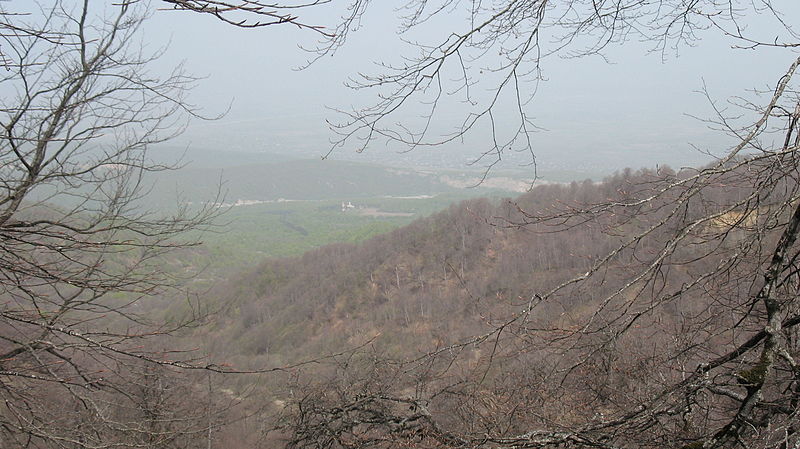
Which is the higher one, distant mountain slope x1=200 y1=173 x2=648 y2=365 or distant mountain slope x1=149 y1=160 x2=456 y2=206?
distant mountain slope x1=149 y1=160 x2=456 y2=206

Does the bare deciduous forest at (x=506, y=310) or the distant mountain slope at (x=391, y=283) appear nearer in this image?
the bare deciduous forest at (x=506, y=310)

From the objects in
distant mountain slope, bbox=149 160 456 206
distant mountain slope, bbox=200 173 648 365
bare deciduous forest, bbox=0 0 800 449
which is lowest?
distant mountain slope, bbox=200 173 648 365

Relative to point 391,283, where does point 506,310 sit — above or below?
above

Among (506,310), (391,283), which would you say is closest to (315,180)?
(391,283)

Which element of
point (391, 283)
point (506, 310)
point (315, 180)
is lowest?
point (391, 283)

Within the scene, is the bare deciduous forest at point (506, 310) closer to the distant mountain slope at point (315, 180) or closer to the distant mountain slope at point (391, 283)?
the distant mountain slope at point (391, 283)

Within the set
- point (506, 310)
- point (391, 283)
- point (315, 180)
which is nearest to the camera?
point (506, 310)

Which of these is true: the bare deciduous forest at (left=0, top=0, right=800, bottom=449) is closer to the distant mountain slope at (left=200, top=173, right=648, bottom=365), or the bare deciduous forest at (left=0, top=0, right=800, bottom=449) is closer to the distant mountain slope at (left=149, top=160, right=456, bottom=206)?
the distant mountain slope at (left=200, top=173, right=648, bottom=365)

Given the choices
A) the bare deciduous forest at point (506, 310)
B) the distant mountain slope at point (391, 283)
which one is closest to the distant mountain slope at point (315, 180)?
the distant mountain slope at point (391, 283)

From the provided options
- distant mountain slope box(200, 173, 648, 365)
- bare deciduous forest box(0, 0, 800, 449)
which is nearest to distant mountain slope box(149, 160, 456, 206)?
distant mountain slope box(200, 173, 648, 365)

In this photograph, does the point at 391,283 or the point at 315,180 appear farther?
the point at 315,180

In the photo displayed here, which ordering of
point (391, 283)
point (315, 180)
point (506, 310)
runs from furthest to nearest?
1. point (315, 180)
2. point (391, 283)
3. point (506, 310)

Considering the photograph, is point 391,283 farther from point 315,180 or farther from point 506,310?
point 315,180
